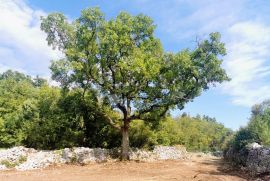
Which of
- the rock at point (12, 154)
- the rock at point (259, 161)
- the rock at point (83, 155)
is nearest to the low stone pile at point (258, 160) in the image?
the rock at point (259, 161)

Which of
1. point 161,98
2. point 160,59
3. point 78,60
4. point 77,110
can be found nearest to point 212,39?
point 160,59

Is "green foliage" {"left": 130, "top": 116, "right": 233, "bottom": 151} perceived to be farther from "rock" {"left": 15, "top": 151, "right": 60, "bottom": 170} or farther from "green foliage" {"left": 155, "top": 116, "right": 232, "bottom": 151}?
"rock" {"left": 15, "top": 151, "right": 60, "bottom": 170}

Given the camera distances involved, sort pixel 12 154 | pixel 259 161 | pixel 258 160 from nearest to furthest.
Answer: pixel 259 161
pixel 258 160
pixel 12 154

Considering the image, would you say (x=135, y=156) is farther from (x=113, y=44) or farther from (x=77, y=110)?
(x=113, y=44)

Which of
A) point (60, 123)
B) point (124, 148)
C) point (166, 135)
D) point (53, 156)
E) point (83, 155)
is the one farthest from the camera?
point (166, 135)

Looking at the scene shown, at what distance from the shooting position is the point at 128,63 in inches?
1013

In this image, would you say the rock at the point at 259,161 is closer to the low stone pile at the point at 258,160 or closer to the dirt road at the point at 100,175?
the low stone pile at the point at 258,160

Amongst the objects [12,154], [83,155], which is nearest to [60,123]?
[83,155]

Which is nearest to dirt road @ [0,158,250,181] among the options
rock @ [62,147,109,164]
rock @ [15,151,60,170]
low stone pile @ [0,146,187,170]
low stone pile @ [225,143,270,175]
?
rock @ [15,151,60,170]

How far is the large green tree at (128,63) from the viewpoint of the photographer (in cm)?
2581

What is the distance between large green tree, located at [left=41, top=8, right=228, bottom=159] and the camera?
2581 centimetres

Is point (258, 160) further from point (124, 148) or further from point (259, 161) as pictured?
point (124, 148)

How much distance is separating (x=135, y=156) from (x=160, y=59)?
8264mm

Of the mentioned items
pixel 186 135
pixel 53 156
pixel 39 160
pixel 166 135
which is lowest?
pixel 39 160
